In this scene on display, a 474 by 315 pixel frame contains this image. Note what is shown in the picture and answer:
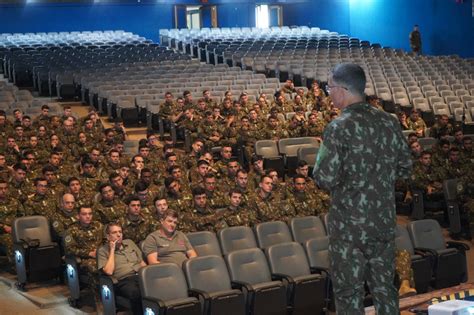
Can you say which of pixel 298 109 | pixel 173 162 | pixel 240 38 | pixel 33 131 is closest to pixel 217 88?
pixel 298 109

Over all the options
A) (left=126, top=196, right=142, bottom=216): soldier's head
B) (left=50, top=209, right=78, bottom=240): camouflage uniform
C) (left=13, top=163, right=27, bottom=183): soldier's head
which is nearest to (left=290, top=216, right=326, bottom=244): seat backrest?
(left=126, top=196, right=142, bottom=216): soldier's head

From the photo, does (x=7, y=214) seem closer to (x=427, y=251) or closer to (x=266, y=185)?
(x=266, y=185)

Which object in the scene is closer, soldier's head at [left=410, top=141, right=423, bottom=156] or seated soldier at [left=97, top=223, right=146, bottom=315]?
seated soldier at [left=97, top=223, right=146, bottom=315]

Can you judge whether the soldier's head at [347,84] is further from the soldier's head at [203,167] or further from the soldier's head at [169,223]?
the soldier's head at [203,167]

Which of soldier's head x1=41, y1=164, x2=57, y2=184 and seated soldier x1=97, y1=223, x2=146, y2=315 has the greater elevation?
soldier's head x1=41, y1=164, x2=57, y2=184

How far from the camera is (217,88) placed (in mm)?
16297

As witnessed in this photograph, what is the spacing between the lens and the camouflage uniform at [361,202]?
346 centimetres

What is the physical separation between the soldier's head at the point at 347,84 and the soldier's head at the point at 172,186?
571 cm

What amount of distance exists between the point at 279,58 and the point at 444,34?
22.4 feet

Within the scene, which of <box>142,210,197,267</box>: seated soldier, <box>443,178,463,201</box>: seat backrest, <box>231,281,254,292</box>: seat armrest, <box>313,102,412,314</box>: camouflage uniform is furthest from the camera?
<box>443,178,463,201</box>: seat backrest

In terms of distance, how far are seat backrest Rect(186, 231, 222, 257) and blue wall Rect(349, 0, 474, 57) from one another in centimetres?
1781

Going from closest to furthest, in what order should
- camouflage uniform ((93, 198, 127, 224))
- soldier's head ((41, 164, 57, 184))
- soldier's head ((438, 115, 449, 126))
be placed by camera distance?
camouflage uniform ((93, 198, 127, 224)) → soldier's head ((41, 164, 57, 184)) → soldier's head ((438, 115, 449, 126))

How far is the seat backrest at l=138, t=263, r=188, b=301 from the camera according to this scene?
6680mm

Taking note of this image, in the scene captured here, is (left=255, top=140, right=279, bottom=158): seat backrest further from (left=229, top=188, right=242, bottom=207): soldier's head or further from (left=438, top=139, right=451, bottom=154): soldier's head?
(left=229, top=188, right=242, bottom=207): soldier's head
